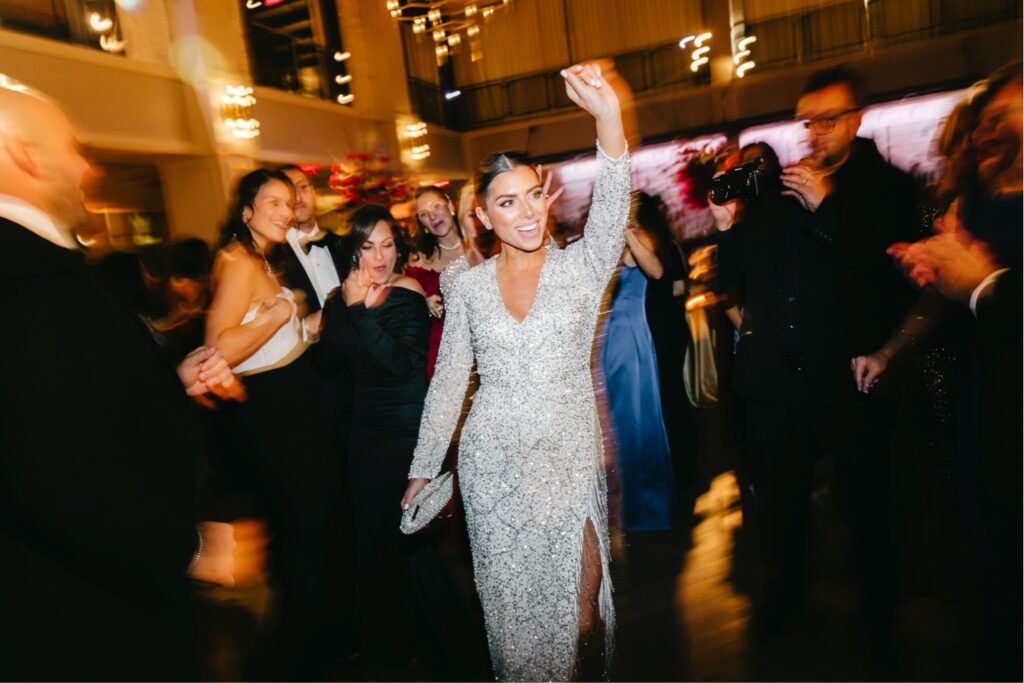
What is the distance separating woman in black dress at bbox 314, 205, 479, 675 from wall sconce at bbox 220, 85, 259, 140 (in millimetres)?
7219

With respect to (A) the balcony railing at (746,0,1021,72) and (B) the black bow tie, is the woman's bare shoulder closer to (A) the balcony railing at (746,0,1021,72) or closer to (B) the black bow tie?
(B) the black bow tie

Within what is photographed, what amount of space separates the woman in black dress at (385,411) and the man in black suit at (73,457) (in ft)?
4.07

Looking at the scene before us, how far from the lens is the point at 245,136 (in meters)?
9.09

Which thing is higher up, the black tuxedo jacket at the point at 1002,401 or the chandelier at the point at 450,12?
the chandelier at the point at 450,12

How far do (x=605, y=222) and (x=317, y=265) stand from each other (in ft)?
5.48

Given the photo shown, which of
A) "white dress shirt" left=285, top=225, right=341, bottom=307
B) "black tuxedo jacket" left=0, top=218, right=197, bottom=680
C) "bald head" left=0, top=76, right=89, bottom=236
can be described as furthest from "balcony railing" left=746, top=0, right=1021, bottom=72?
"black tuxedo jacket" left=0, top=218, right=197, bottom=680

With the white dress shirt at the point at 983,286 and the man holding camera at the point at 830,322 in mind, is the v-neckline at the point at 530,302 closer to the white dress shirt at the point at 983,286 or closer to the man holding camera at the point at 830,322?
the man holding camera at the point at 830,322

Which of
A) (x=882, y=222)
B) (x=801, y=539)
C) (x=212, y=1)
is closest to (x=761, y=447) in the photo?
(x=801, y=539)

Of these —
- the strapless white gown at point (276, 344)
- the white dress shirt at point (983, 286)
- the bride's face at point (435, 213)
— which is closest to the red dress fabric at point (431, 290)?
the bride's face at point (435, 213)

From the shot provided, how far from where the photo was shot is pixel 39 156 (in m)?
1.25

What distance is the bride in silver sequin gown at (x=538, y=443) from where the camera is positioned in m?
1.94

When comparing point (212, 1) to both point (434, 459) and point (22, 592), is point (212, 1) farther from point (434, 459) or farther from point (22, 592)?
point (22, 592)

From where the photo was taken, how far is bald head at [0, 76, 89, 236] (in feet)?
3.96

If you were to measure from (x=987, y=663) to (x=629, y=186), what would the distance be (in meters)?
1.69
